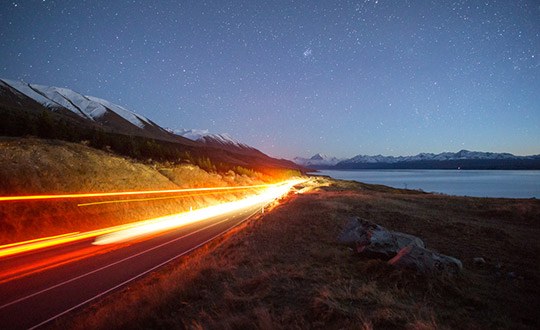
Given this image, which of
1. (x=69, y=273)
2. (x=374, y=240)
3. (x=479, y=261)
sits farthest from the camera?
(x=69, y=273)

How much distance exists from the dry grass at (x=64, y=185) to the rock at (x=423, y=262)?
22290 millimetres

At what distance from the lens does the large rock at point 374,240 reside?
9.72m

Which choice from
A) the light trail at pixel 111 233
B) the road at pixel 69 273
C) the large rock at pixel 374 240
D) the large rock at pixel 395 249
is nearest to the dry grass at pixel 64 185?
the light trail at pixel 111 233

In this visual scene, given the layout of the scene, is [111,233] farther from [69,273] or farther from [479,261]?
[479,261]

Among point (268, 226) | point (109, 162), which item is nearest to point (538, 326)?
point (268, 226)

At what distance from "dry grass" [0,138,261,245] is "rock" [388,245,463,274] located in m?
22.3

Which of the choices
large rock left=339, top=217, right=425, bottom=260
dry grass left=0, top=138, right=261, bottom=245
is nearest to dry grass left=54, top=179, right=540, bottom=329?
large rock left=339, top=217, right=425, bottom=260

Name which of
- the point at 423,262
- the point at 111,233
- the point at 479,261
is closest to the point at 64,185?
the point at 111,233

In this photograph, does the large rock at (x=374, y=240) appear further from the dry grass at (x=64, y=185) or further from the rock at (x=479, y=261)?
the dry grass at (x=64, y=185)

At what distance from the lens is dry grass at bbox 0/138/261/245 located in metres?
19.7

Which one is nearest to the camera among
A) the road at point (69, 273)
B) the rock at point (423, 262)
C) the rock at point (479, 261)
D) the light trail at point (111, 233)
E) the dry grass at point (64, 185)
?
the rock at point (423, 262)

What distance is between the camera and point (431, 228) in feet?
55.2

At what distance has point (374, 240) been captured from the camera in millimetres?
10273

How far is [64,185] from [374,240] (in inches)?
1025
